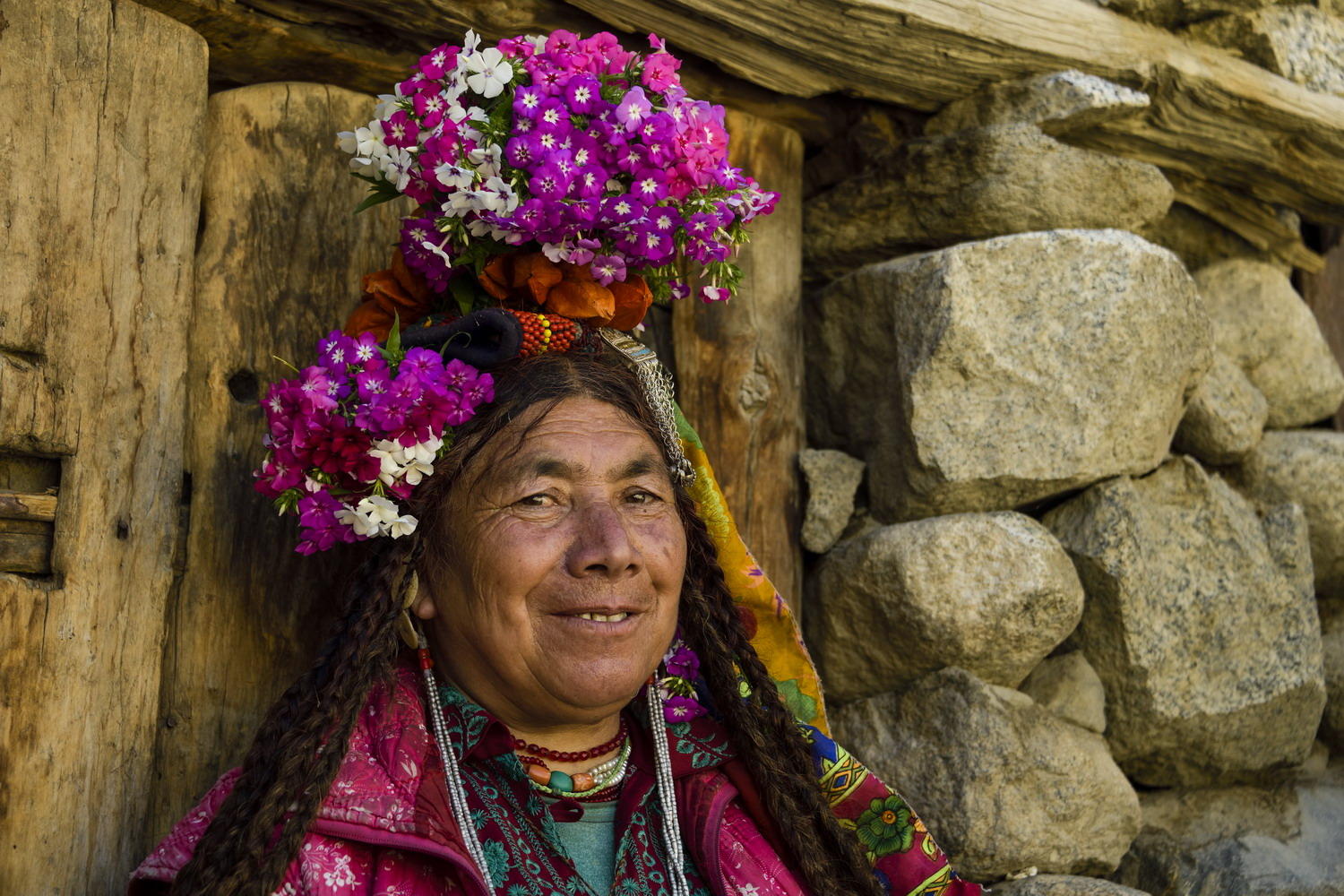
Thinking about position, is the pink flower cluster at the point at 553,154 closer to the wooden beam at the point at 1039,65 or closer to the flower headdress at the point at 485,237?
the flower headdress at the point at 485,237

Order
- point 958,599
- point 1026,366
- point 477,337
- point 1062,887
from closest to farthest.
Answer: point 477,337
point 1062,887
point 958,599
point 1026,366

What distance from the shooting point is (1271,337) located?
134 inches

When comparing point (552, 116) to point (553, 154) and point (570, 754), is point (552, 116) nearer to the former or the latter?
point (553, 154)

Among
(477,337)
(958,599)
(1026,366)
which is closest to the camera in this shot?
(477,337)

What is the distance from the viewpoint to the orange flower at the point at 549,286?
2.32m

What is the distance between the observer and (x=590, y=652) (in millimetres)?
2172

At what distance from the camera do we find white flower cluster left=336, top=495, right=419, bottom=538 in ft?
6.96

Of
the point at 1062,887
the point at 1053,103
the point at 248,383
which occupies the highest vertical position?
the point at 1053,103

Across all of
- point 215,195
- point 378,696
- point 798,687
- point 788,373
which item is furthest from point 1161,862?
point 215,195

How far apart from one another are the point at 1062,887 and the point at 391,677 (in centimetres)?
138

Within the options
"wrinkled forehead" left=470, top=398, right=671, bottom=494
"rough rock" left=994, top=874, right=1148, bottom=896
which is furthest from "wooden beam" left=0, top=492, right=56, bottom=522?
"rough rock" left=994, top=874, right=1148, bottom=896

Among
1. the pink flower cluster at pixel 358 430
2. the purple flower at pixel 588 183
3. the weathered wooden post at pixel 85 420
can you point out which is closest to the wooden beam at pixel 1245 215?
the purple flower at pixel 588 183

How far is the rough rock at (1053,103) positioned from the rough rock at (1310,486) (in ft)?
3.08

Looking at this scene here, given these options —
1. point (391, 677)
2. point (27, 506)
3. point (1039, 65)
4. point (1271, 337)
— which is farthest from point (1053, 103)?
point (27, 506)
